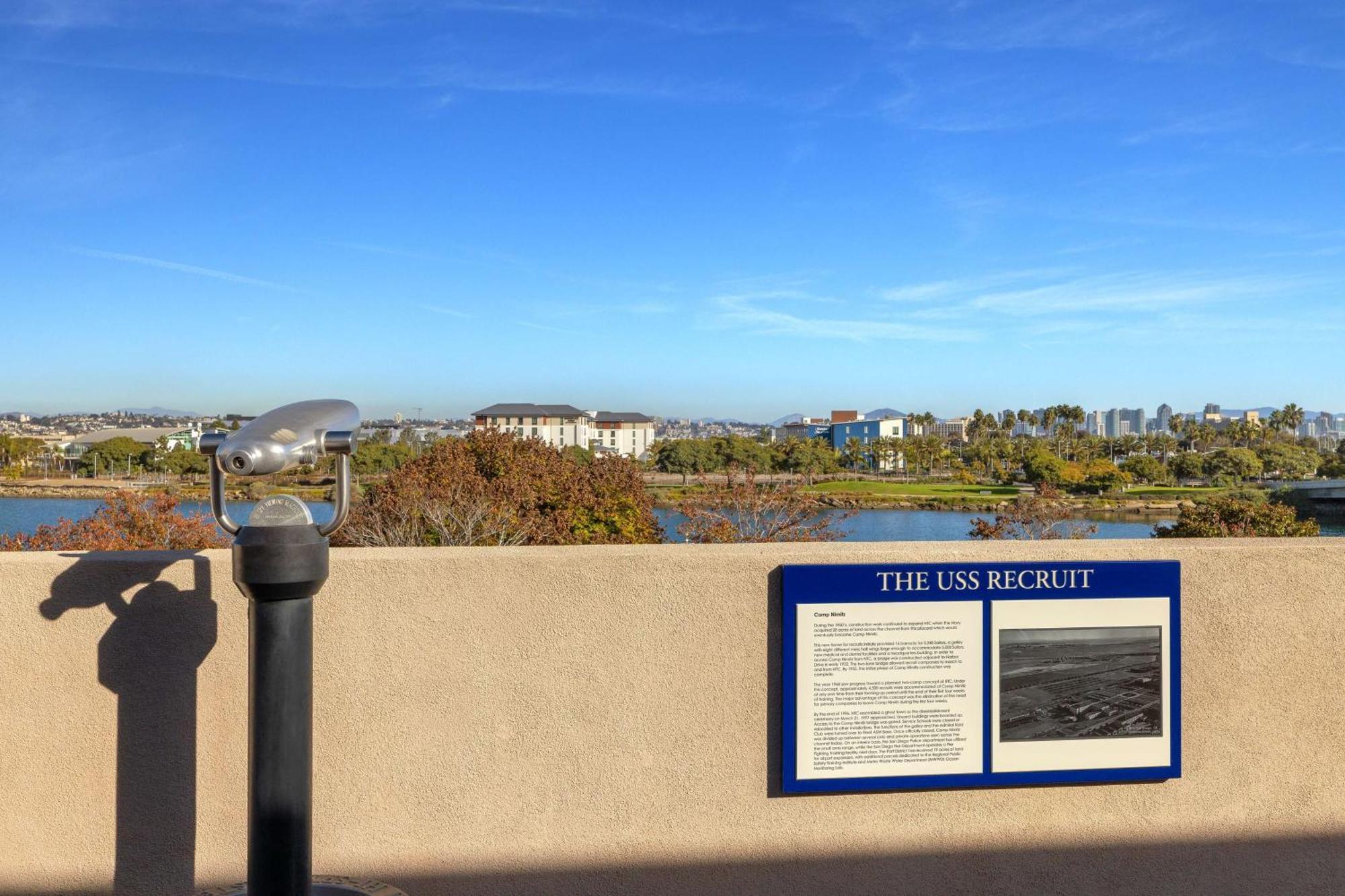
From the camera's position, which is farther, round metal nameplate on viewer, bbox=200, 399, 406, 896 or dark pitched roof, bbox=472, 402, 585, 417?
dark pitched roof, bbox=472, 402, 585, 417

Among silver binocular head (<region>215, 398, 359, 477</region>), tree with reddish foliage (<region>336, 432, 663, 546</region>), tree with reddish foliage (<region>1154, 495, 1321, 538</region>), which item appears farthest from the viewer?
tree with reddish foliage (<region>1154, 495, 1321, 538</region>)

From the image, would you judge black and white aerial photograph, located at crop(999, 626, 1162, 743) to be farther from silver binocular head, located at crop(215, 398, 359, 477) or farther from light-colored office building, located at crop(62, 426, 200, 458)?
light-colored office building, located at crop(62, 426, 200, 458)

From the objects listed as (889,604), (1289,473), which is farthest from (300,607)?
(1289,473)

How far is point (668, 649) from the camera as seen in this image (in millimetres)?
3018

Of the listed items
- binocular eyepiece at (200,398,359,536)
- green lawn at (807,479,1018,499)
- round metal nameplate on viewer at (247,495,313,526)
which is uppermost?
binocular eyepiece at (200,398,359,536)

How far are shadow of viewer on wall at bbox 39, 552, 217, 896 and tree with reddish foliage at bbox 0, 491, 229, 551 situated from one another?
7540 millimetres

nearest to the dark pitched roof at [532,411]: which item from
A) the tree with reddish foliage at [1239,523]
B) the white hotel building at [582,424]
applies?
the white hotel building at [582,424]

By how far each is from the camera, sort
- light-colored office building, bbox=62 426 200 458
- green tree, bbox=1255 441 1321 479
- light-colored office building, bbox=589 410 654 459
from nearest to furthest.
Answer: light-colored office building, bbox=62 426 200 458, green tree, bbox=1255 441 1321 479, light-colored office building, bbox=589 410 654 459

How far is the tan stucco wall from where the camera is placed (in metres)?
2.86

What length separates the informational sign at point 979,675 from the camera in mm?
3053

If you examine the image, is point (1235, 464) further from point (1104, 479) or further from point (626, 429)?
point (626, 429)

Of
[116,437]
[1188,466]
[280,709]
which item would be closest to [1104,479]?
[1188,466]

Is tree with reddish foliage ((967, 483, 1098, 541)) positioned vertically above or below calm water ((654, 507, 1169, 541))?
above

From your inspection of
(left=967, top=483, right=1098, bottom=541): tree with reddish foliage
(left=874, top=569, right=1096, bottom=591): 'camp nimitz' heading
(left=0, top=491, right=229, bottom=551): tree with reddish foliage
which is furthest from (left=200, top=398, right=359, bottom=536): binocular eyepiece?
(left=967, top=483, right=1098, bottom=541): tree with reddish foliage
